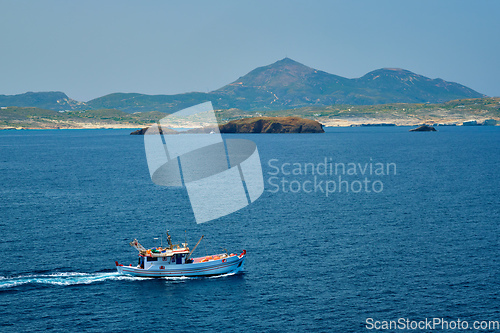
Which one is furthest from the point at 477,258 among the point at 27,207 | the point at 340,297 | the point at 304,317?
the point at 27,207

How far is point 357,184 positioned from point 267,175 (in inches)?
1405

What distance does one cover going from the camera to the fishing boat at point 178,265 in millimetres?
74438

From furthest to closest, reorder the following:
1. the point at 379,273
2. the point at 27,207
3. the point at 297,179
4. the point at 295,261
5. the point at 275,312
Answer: the point at 297,179, the point at 27,207, the point at 295,261, the point at 379,273, the point at 275,312

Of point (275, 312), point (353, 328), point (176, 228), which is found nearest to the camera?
point (353, 328)

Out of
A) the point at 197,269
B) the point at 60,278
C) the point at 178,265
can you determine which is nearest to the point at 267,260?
the point at 197,269

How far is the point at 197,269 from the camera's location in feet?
245

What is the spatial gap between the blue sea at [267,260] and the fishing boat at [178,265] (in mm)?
1286

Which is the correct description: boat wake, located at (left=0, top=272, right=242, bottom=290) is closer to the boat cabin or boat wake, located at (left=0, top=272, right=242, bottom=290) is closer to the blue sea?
the blue sea

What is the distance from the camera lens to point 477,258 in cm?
7812

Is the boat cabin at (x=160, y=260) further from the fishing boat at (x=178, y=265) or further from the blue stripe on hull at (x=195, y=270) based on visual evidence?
the blue stripe on hull at (x=195, y=270)

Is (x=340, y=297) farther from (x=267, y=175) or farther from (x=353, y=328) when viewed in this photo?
(x=267, y=175)

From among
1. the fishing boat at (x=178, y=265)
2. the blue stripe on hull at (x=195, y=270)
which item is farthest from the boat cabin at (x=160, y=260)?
the blue stripe on hull at (x=195, y=270)

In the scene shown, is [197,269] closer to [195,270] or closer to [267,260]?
[195,270]

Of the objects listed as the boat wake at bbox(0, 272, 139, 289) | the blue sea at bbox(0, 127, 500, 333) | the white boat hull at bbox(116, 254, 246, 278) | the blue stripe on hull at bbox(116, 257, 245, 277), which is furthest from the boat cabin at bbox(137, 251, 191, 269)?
the boat wake at bbox(0, 272, 139, 289)
